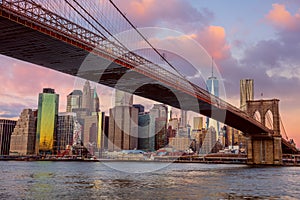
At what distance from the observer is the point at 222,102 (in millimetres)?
51531

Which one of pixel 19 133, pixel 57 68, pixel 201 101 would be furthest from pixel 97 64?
pixel 19 133

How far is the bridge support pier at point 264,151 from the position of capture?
6906 cm

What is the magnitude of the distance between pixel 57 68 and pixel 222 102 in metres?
24.2

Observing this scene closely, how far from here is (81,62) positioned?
32188mm

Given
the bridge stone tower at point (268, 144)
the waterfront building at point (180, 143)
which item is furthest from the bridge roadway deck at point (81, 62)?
the waterfront building at point (180, 143)

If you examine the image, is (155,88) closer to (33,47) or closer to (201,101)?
(201,101)

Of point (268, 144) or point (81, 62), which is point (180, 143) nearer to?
point (268, 144)

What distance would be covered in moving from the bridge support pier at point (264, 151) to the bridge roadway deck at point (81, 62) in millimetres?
21850

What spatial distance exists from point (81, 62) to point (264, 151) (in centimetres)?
4786

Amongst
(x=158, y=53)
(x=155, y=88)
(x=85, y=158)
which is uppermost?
(x=158, y=53)

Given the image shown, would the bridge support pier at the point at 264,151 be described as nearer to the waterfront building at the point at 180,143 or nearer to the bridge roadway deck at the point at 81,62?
the bridge roadway deck at the point at 81,62

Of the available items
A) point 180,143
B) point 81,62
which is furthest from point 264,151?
point 180,143

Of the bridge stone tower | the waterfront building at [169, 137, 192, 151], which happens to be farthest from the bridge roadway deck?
the waterfront building at [169, 137, 192, 151]

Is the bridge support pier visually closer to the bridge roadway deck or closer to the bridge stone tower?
the bridge stone tower
